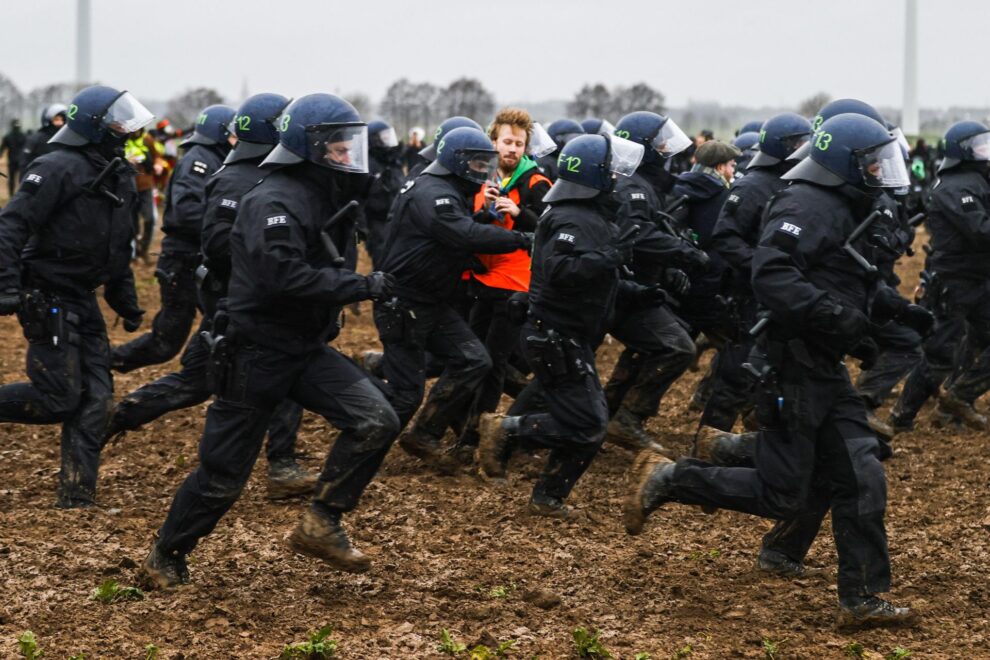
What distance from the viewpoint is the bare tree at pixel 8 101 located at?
48.0 metres

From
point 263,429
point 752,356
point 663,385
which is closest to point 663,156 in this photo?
point 663,385

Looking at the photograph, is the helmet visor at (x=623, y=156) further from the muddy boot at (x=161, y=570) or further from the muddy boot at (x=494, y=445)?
the muddy boot at (x=161, y=570)

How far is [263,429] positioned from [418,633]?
1146 millimetres

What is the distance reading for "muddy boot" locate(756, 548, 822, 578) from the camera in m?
6.93

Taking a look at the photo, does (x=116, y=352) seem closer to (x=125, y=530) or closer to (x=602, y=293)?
(x=125, y=530)

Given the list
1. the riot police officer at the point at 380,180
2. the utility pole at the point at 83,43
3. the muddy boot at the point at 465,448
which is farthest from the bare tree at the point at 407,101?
the muddy boot at the point at 465,448

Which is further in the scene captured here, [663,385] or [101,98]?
[663,385]

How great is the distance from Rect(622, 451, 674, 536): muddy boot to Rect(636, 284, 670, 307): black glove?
2229mm

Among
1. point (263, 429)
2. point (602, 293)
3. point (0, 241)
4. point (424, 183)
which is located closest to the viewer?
point (263, 429)

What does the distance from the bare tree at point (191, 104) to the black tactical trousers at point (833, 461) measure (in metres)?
41.9

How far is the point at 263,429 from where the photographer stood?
641cm

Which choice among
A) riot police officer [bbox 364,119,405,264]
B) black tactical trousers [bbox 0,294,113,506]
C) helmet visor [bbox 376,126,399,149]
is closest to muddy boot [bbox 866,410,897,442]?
black tactical trousers [bbox 0,294,113,506]

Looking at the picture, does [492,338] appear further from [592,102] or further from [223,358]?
[592,102]

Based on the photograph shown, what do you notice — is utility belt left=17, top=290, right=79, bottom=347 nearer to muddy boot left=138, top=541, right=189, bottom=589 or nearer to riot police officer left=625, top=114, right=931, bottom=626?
muddy boot left=138, top=541, right=189, bottom=589
